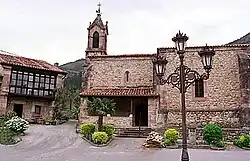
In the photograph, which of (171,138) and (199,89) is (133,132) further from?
(199,89)

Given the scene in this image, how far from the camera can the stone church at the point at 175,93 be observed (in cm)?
2389

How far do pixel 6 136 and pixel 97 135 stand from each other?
6.17 meters

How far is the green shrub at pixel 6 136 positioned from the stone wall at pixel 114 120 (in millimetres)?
6299

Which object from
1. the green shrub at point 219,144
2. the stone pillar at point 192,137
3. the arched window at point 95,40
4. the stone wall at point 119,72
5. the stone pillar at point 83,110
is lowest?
the green shrub at point 219,144

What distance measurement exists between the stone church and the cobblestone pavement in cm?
466

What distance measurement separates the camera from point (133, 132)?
23141 mm

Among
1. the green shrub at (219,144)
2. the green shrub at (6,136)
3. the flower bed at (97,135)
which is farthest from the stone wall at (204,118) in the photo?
the green shrub at (6,136)

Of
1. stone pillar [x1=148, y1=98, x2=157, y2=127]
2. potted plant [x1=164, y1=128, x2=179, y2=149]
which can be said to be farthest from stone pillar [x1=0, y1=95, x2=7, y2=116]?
potted plant [x1=164, y1=128, x2=179, y2=149]

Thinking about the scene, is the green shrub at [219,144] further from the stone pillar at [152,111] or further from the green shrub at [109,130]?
the stone pillar at [152,111]

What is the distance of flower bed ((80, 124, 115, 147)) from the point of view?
61.6ft

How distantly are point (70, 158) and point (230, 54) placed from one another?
57.1 ft

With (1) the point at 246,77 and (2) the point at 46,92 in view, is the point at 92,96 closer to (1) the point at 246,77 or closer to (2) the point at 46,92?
(2) the point at 46,92

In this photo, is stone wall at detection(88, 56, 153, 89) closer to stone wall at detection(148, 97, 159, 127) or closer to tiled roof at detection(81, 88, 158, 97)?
tiled roof at detection(81, 88, 158, 97)

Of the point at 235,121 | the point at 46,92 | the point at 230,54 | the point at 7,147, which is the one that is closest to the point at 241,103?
the point at 235,121
